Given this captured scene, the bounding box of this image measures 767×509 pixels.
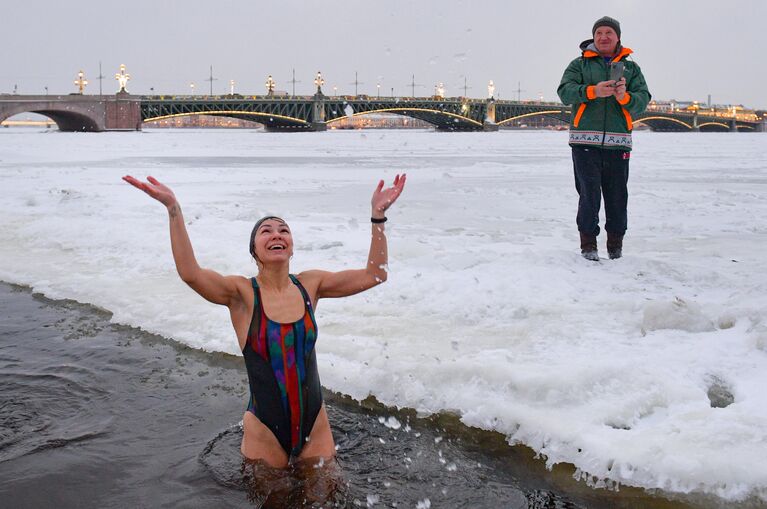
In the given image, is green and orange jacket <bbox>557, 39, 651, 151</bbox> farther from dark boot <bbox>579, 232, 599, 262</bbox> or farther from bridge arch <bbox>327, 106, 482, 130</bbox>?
bridge arch <bbox>327, 106, 482, 130</bbox>

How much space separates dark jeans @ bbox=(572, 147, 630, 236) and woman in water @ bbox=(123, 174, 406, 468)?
4.08m

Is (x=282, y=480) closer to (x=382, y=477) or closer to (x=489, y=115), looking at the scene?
(x=382, y=477)

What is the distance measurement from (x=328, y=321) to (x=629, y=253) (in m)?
3.66

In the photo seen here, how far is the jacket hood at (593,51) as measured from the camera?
676 cm

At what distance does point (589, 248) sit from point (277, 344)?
14.6 ft

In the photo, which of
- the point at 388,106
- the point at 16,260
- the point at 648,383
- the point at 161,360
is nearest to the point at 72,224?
the point at 16,260

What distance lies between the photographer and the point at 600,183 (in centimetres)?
698

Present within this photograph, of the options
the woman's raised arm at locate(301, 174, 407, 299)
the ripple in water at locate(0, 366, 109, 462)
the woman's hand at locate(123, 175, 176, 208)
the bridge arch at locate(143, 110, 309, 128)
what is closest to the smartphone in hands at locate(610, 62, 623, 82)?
the woman's raised arm at locate(301, 174, 407, 299)

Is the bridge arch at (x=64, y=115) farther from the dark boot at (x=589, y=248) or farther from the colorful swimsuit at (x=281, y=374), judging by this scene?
the colorful swimsuit at (x=281, y=374)

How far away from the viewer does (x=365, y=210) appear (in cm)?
1109

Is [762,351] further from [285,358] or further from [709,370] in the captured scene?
[285,358]

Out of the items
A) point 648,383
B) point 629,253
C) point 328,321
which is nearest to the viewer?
point 648,383

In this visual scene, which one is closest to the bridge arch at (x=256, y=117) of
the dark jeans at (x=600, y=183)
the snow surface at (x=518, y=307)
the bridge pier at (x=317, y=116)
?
the bridge pier at (x=317, y=116)

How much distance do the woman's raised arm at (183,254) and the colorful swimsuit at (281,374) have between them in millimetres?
154
